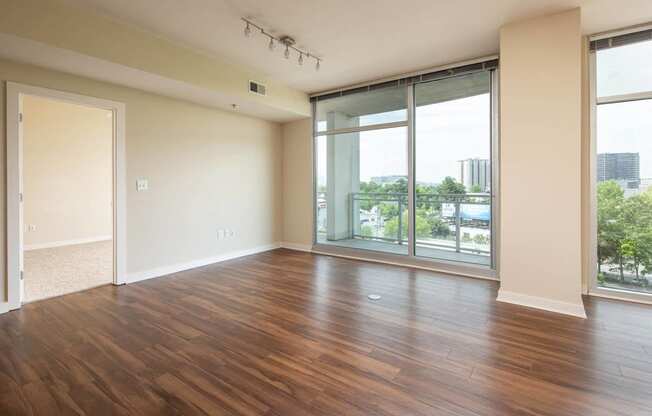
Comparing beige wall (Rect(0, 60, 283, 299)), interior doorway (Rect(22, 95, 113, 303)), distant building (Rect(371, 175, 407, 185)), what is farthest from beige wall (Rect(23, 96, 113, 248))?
distant building (Rect(371, 175, 407, 185))

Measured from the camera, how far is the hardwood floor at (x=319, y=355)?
1778mm

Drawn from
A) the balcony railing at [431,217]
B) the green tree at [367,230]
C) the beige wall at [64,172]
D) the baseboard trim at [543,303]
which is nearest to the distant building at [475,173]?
the balcony railing at [431,217]

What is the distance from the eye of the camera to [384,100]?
514 cm

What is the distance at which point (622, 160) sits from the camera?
3402 millimetres

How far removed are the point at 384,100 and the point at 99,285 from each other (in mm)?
4694

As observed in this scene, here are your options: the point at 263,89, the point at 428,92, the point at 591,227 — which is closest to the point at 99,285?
the point at 263,89

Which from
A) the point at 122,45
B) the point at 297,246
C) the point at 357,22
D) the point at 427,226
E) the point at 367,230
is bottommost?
the point at 297,246

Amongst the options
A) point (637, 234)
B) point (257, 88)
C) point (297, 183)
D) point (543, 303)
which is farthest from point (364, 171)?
point (637, 234)

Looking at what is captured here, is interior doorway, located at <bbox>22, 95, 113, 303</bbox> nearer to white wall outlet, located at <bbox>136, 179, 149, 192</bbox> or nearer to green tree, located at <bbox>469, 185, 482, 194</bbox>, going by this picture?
white wall outlet, located at <bbox>136, 179, 149, 192</bbox>

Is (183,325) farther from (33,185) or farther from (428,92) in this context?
(33,185)

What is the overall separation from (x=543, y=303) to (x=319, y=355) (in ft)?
7.68

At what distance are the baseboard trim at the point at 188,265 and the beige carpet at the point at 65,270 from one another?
344mm

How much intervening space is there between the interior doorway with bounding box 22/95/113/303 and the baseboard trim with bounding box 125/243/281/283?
4.38ft

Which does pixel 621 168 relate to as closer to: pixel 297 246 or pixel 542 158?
pixel 542 158
